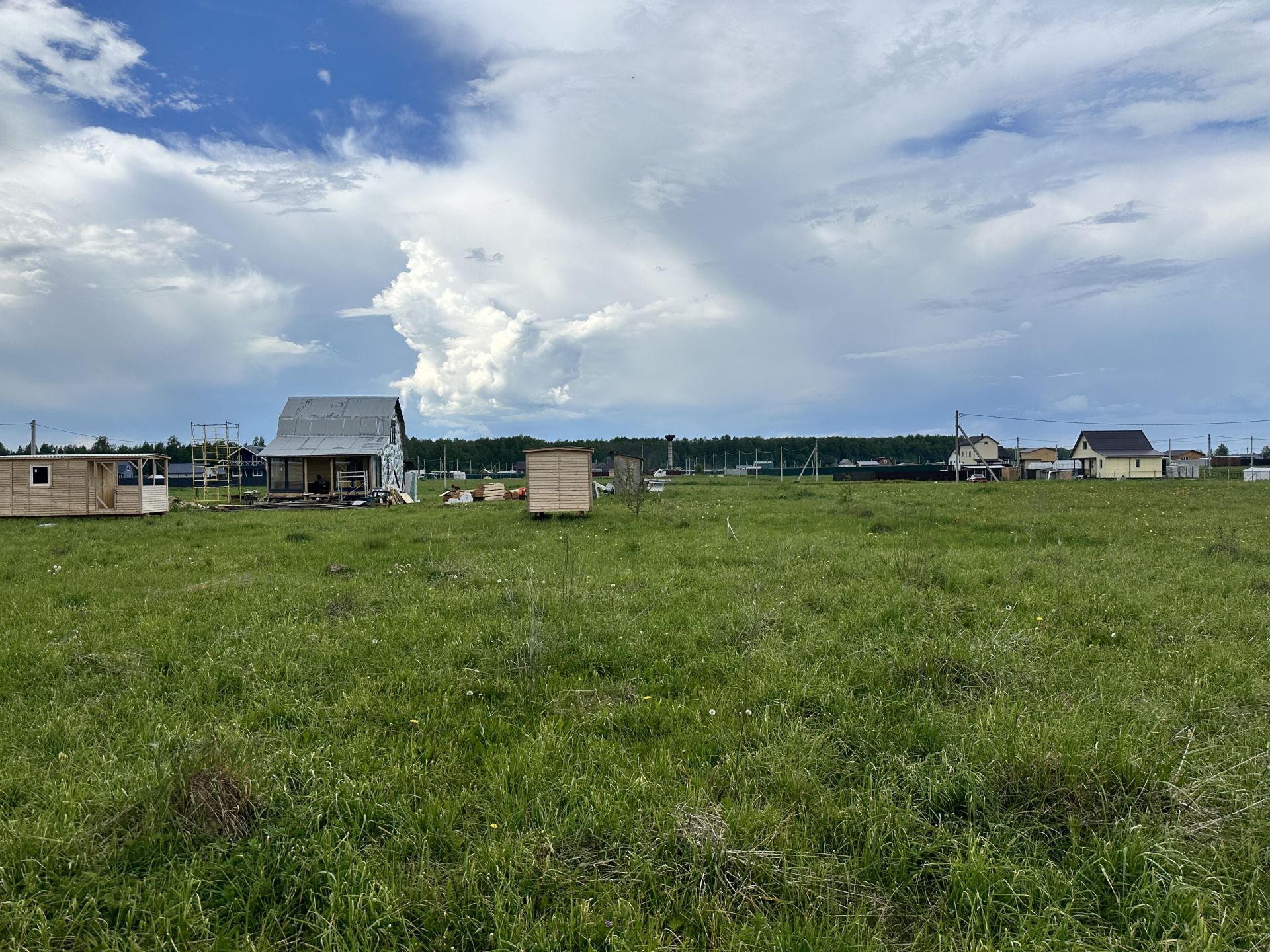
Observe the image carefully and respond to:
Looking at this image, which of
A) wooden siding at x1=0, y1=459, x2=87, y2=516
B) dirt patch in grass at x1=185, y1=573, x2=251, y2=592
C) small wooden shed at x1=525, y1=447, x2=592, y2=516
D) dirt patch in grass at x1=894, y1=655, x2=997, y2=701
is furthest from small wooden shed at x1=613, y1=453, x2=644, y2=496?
dirt patch in grass at x1=894, y1=655, x2=997, y2=701

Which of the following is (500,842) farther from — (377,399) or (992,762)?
(377,399)

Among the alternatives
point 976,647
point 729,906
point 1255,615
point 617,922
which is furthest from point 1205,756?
point 1255,615

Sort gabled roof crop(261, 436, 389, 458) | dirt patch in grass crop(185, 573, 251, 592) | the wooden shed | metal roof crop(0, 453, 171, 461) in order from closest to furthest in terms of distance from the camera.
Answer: dirt patch in grass crop(185, 573, 251, 592) → metal roof crop(0, 453, 171, 461) → the wooden shed → gabled roof crop(261, 436, 389, 458)

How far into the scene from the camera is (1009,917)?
3.09 metres

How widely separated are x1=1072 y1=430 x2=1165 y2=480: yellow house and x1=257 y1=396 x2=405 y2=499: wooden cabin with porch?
7850 cm

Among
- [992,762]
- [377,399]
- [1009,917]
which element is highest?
[377,399]

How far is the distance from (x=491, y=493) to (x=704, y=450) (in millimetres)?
113557

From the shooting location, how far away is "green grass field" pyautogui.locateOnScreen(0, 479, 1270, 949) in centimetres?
312

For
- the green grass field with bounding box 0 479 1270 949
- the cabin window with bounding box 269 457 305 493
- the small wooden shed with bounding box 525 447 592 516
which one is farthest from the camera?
the cabin window with bounding box 269 457 305 493

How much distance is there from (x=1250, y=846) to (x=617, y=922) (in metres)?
3.33

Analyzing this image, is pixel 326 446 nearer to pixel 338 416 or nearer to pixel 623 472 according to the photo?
pixel 338 416

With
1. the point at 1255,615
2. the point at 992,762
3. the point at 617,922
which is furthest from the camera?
the point at 1255,615

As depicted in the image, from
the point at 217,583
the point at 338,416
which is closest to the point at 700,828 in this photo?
the point at 217,583

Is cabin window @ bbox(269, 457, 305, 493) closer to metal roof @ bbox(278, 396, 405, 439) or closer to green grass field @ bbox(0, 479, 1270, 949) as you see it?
metal roof @ bbox(278, 396, 405, 439)
